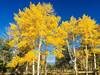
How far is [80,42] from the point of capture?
33969mm

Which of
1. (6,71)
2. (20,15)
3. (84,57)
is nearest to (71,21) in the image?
(84,57)

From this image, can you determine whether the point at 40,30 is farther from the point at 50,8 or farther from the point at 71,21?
the point at 71,21

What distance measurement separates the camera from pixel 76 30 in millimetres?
32750

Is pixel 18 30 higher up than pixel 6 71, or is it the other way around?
pixel 18 30

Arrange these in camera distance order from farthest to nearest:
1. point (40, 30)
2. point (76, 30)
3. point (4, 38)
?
point (4, 38)
point (76, 30)
point (40, 30)

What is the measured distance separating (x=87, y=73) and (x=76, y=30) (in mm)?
6388

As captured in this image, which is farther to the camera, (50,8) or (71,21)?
(71,21)

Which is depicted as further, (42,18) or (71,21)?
(71,21)

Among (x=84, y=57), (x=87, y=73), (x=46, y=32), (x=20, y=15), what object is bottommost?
(x=87, y=73)

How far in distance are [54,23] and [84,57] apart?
9802mm

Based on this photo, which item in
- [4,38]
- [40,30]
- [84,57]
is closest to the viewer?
[40,30]

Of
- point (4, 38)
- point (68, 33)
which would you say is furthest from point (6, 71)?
point (68, 33)

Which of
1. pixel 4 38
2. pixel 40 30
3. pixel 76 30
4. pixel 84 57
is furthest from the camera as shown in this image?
pixel 4 38

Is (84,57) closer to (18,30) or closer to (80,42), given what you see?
(80,42)
